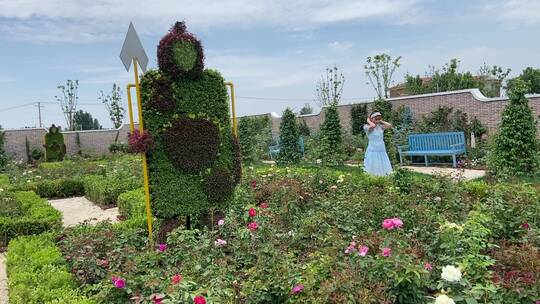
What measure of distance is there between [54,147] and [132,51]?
687 inches

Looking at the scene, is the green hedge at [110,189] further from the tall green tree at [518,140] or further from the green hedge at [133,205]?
the tall green tree at [518,140]

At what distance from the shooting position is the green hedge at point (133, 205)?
6547 millimetres

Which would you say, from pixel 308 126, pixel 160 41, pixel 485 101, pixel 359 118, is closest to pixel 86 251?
pixel 160 41

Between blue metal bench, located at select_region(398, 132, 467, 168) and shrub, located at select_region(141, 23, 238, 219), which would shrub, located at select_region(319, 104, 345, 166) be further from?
shrub, located at select_region(141, 23, 238, 219)

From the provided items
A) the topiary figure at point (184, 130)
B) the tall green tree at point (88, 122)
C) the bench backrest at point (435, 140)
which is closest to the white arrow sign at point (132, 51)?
the topiary figure at point (184, 130)

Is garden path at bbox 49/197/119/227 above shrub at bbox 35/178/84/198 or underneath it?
underneath

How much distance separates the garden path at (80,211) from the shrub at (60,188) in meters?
0.50

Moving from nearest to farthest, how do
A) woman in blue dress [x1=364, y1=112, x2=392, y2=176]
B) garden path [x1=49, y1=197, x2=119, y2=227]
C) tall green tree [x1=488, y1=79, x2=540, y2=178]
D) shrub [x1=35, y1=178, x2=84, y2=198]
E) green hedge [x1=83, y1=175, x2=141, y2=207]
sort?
garden path [x1=49, y1=197, x2=119, y2=227] → tall green tree [x1=488, y1=79, x2=540, y2=178] → woman in blue dress [x1=364, y1=112, x2=392, y2=176] → green hedge [x1=83, y1=175, x2=141, y2=207] → shrub [x1=35, y1=178, x2=84, y2=198]

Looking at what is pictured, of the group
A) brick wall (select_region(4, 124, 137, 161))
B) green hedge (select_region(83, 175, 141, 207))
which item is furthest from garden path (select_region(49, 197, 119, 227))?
brick wall (select_region(4, 124, 137, 161))

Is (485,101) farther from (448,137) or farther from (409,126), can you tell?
(409,126)

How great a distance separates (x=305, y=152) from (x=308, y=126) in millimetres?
3813

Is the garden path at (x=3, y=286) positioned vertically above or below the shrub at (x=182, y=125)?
below

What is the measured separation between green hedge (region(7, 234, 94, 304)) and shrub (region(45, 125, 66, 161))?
16462 millimetres

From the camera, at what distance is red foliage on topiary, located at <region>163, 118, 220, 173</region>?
180 inches
